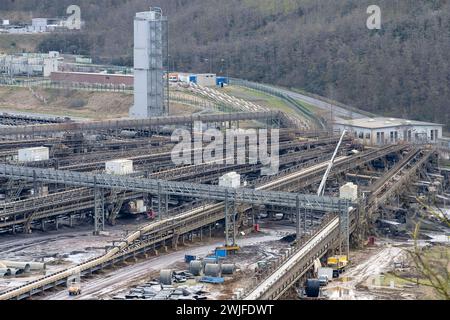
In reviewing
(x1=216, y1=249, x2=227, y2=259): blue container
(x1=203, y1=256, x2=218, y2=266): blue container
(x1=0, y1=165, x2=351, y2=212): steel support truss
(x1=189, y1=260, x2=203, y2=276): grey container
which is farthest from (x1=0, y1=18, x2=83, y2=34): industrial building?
(x1=189, y1=260, x2=203, y2=276): grey container

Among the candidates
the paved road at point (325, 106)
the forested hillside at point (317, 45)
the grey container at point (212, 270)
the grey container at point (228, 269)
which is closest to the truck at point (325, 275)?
the grey container at point (228, 269)

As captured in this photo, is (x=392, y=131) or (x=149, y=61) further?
(x=149, y=61)

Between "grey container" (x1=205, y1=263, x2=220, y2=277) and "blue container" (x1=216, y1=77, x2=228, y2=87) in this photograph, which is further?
"blue container" (x1=216, y1=77, x2=228, y2=87)

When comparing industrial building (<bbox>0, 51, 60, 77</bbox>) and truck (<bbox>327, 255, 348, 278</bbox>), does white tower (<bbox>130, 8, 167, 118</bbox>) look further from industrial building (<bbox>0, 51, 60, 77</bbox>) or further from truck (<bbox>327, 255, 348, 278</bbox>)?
truck (<bbox>327, 255, 348, 278</bbox>)

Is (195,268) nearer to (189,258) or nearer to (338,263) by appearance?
(189,258)

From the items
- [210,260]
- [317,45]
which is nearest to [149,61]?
[317,45]
